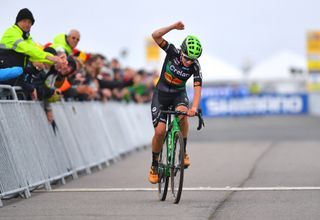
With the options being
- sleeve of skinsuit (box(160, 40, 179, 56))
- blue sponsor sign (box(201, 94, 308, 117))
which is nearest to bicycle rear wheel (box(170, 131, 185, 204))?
sleeve of skinsuit (box(160, 40, 179, 56))


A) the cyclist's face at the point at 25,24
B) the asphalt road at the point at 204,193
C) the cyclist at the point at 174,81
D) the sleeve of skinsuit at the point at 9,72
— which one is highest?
the cyclist's face at the point at 25,24

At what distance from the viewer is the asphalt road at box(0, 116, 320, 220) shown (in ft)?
30.8

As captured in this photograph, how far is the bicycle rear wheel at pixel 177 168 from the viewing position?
1018cm

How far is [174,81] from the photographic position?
36.7ft

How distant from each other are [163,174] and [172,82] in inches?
46.2

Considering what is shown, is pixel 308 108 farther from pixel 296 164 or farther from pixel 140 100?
pixel 296 164

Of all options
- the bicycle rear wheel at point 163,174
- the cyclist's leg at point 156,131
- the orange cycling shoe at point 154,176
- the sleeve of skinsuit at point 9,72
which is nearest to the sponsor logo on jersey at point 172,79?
the cyclist's leg at point 156,131

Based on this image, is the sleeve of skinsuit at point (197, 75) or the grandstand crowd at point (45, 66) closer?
the sleeve of skinsuit at point (197, 75)

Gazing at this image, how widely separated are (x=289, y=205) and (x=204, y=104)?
42.6 m

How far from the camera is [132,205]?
10.2m

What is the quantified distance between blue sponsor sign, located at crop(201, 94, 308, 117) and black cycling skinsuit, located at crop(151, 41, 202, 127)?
40.5 m

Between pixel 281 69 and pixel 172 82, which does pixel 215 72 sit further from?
pixel 172 82

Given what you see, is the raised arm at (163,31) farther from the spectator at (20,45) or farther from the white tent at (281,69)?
the white tent at (281,69)

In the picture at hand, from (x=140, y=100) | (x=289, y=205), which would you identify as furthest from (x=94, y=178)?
(x=140, y=100)
